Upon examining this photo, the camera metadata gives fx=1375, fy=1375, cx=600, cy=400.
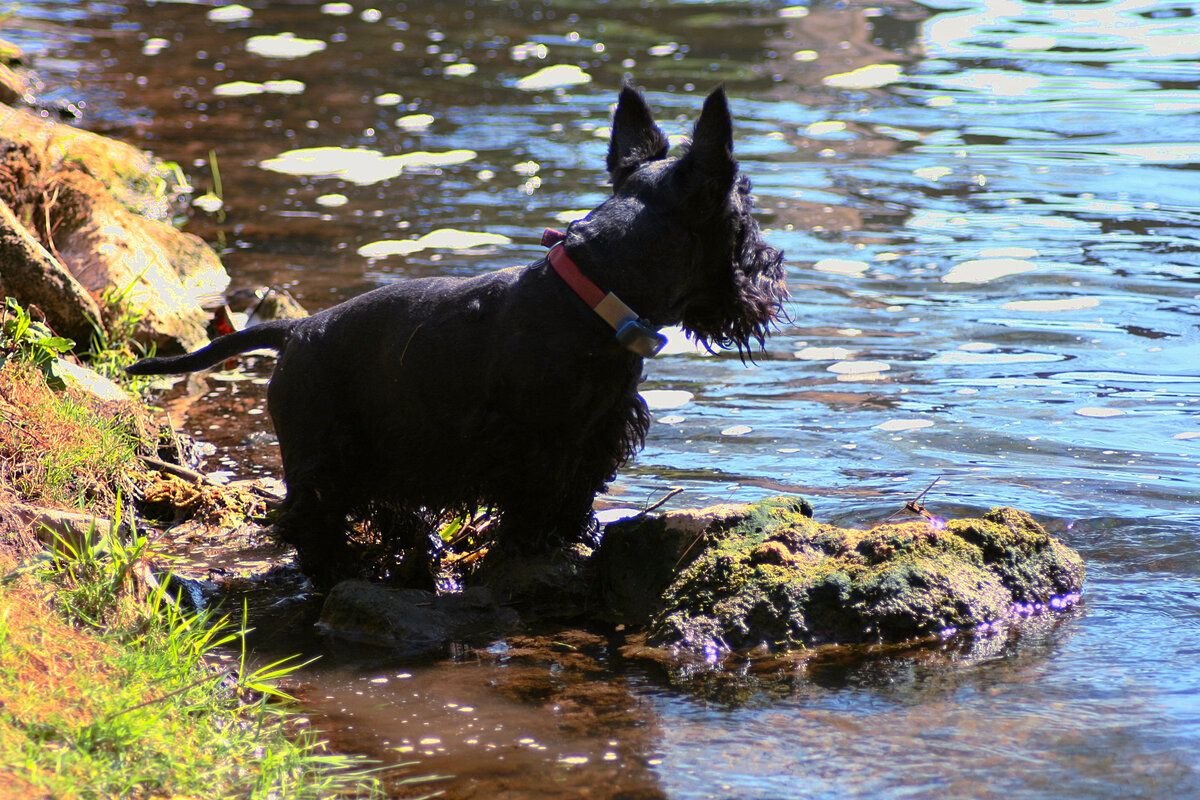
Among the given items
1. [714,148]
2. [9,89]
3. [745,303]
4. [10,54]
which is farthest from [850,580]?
[10,54]

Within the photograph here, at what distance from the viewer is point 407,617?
464 cm

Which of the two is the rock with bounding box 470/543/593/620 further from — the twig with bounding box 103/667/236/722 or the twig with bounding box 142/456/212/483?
the twig with bounding box 142/456/212/483

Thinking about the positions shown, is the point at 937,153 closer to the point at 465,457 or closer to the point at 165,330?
the point at 165,330

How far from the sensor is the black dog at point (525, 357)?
14.9 feet

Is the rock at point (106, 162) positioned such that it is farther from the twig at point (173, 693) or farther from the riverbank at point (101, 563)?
the twig at point (173, 693)

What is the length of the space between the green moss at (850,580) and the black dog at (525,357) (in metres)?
0.61

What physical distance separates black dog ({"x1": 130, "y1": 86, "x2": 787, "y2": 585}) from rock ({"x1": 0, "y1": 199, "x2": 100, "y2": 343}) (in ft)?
4.77

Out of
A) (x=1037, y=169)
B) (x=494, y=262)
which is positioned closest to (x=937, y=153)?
(x=1037, y=169)

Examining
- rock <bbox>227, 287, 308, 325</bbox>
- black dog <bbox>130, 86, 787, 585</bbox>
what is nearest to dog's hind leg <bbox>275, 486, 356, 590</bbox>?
black dog <bbox>130, 86, 787, 585</bbox>

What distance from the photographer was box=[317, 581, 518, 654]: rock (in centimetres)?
461

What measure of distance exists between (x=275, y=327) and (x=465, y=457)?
3.32 ft

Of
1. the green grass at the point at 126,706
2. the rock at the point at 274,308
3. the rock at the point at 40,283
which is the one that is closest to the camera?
the green grass at the point at 126,706

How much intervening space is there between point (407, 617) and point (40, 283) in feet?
9.83

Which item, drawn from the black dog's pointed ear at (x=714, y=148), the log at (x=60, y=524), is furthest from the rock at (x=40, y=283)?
the black dog's pointed ear at (x=714, y=148)
